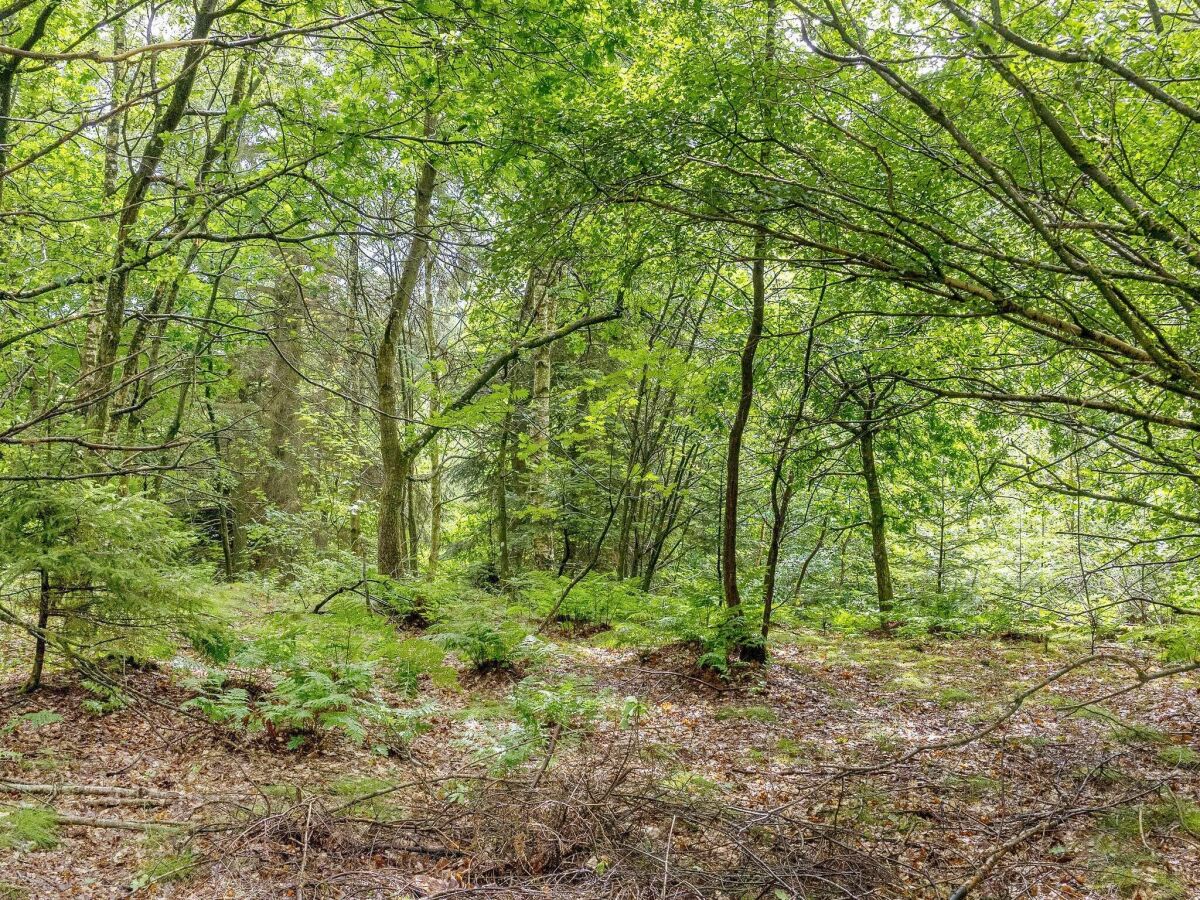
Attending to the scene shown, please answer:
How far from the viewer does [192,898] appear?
3020 mm

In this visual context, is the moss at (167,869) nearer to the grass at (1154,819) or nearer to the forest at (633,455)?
the forest at (633,455)

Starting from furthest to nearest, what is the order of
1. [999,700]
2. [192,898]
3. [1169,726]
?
[999,700]
[1169,726]
[192,898]

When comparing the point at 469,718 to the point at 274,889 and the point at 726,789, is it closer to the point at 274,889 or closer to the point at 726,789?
the point at 726,789

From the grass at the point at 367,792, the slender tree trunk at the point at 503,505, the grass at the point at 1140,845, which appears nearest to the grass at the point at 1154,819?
the grass at the point at 1140,845

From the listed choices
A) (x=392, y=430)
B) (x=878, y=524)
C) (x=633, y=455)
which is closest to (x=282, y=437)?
(x=392, y=430)

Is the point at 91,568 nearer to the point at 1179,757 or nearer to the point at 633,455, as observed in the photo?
the point at 633,455

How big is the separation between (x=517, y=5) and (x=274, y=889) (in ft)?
17.4

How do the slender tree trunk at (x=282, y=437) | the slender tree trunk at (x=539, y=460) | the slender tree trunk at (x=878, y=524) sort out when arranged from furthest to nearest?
the slender tree trunk at (x=282, y=437)
the slender tree trunk at (x=539, y=460)
the slender tree trunk at (x=878, y=524)

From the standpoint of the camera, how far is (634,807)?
3721mm

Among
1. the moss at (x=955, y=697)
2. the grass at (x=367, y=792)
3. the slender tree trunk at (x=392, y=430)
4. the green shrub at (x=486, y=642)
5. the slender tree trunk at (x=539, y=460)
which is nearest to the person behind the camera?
the grass at (x=367, y=792)

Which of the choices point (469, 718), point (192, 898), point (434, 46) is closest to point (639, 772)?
point (469, 718)

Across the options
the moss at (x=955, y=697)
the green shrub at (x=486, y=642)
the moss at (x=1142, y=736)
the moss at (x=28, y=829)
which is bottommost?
the moss at (x=955, y=697)

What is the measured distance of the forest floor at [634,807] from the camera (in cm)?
320

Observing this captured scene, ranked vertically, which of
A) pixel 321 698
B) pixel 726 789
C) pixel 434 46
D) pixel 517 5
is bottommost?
pixel 726 789
